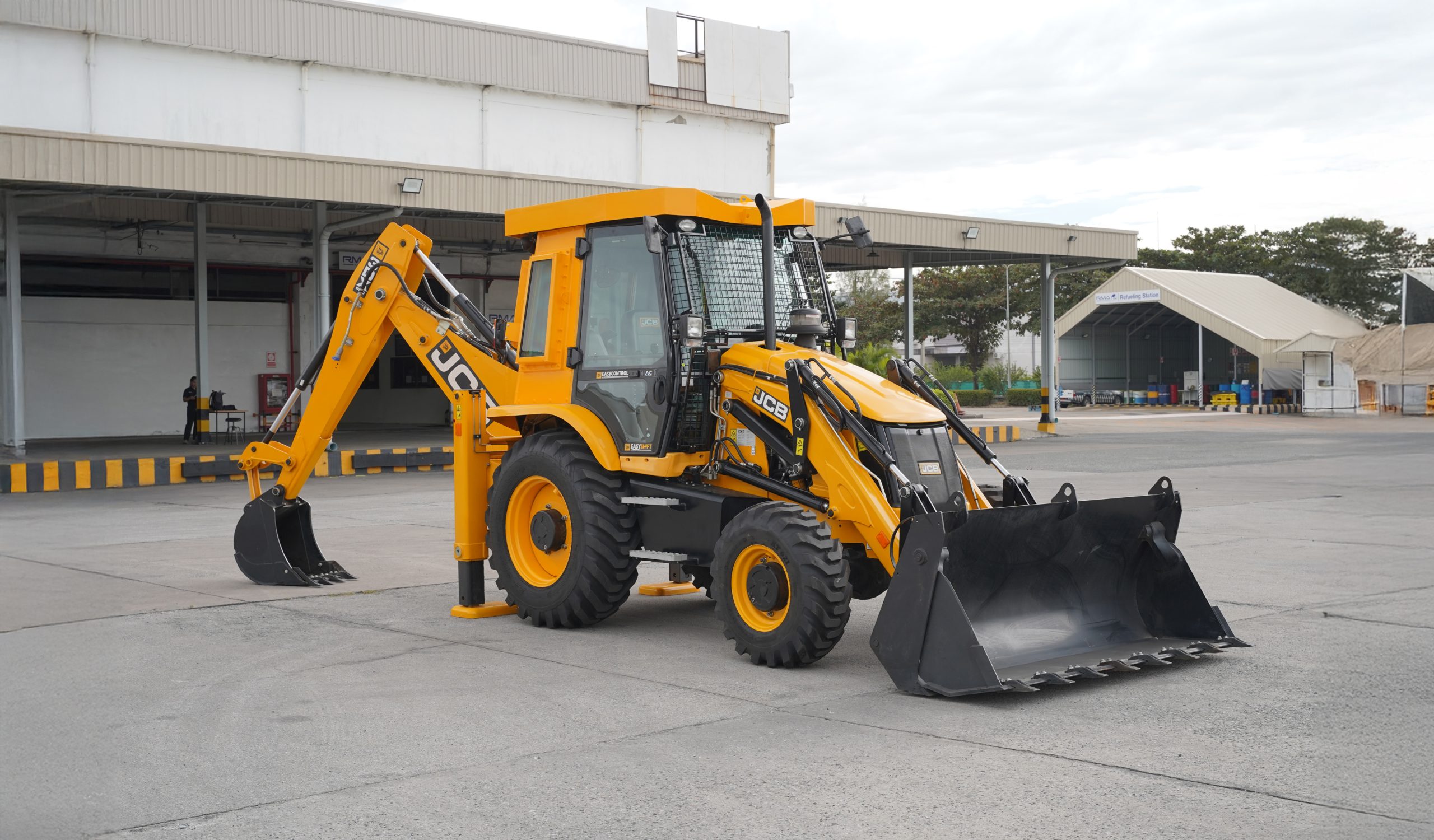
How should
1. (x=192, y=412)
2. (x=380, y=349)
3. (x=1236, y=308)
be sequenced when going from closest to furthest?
1. (x=380, y=349)
2. (x=192, y=412)
3. (x=1236, y=308)

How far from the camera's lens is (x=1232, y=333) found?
52656 mm

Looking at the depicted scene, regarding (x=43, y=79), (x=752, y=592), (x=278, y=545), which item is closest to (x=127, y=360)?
(x=43, y=79)

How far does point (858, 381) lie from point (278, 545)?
17.6 feet

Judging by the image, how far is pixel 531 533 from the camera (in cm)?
909

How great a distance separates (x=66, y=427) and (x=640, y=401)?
28071mm

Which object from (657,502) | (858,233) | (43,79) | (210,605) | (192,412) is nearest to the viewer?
(657,502)

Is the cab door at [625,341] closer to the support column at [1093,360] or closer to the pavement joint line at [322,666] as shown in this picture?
the pavement joint line at [322,666]

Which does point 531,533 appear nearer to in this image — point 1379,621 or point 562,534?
point 562,534

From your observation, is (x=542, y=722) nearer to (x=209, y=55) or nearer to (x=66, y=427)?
(x=66, y=427)

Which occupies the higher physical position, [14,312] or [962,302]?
[962,302]

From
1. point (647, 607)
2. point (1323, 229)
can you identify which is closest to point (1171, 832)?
point (647, 607)

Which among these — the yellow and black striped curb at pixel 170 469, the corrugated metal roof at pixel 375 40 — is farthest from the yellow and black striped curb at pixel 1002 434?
the corrugated metal roof at pixel 375 40

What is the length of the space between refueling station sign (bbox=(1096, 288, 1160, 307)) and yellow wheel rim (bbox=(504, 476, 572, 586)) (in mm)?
50106

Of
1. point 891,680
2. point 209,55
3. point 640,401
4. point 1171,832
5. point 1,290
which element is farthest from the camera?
point 209,55
